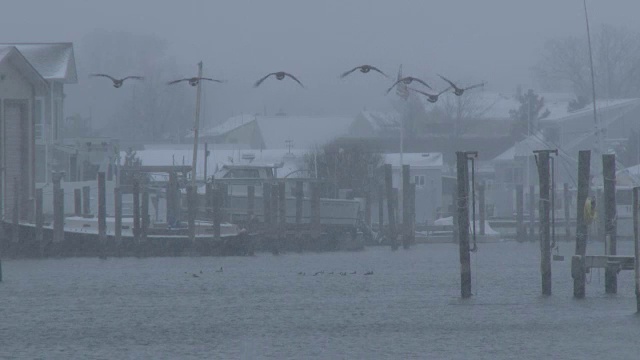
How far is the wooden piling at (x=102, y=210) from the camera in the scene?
49.1 m

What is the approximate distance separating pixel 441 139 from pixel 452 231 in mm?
32804

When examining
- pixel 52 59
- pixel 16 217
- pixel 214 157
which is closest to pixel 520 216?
pixel 52 59

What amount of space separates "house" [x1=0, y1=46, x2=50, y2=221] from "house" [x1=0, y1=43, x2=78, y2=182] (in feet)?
6.76

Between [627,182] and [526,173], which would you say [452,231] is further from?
[526,173]

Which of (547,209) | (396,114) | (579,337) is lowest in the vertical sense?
(579,337)

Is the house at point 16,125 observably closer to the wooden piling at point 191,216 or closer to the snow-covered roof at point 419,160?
the wooden piling at point 191,216

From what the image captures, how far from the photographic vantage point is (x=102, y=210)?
49.1m

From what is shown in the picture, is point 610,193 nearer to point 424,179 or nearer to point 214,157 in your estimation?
point 424,179

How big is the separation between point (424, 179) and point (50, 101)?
27.1 m

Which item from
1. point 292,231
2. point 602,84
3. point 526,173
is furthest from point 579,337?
point 602,84

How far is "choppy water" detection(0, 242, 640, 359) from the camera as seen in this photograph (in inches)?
898

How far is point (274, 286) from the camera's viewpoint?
124ft

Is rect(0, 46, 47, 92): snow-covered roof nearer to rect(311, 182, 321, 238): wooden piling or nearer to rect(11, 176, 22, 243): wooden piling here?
rect(11, 176, 22, 243): wooden piling

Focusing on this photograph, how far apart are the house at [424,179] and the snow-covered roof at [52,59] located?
2133 cm
